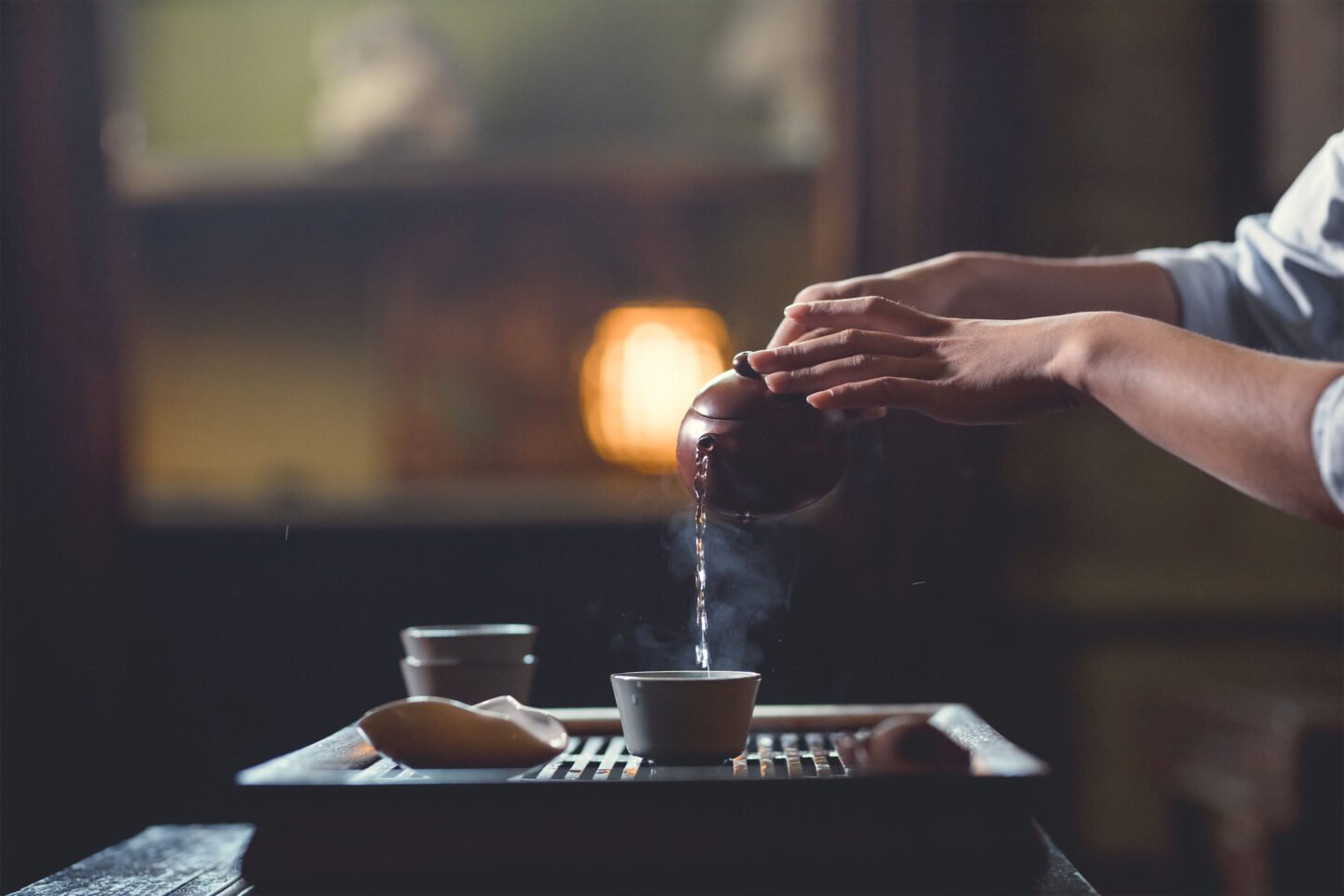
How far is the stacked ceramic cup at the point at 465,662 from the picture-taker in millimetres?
1309

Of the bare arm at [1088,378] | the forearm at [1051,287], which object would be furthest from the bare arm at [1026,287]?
the bare arm at [1088,378]

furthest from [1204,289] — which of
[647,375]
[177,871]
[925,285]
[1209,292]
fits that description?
[647,375]

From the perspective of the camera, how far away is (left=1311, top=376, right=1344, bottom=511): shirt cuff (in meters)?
0.89

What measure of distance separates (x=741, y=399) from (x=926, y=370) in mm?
176

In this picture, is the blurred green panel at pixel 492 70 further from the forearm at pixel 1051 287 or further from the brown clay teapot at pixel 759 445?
the brown clay teapot at pixel 759 445

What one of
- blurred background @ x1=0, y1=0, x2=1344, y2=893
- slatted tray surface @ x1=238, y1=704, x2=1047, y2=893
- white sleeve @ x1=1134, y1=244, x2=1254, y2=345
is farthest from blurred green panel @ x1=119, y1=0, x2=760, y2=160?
slatted tray surface @ x1=238, y1=704, x2=1047, y2=893

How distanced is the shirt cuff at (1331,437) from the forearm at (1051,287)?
587mm

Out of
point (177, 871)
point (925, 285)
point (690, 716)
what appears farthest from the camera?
point (925, 285)

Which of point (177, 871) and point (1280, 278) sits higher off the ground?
point (1280, 278)

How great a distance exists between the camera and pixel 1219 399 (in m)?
0.96

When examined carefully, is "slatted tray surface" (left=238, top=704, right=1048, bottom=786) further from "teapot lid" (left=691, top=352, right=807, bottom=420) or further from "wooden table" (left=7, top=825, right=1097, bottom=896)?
"teapot lid" (left=691, top=352, right=807, bottom=420)

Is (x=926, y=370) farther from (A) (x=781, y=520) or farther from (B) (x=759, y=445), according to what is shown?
(A) (x=781, y=520)

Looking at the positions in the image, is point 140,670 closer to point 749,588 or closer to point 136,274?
point 136,274

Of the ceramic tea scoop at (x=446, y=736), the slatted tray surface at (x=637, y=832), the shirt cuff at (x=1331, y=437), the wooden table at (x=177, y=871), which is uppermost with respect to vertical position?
the shirt cuff at (x=1331, y=437)
